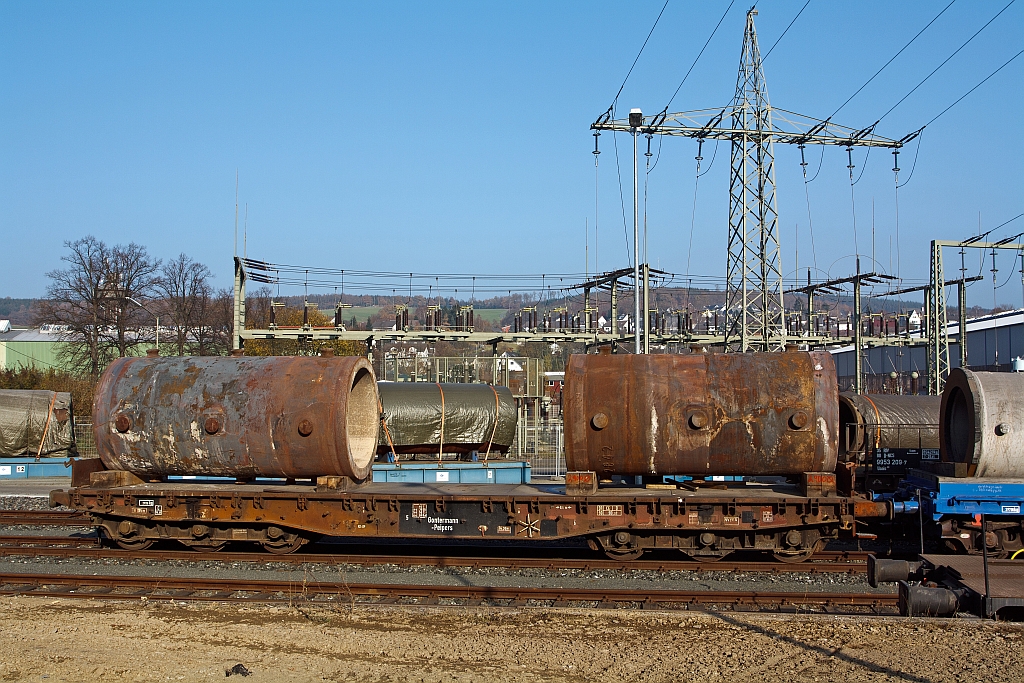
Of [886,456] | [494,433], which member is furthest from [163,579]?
[886,456]

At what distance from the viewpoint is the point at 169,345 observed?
61.3 metres

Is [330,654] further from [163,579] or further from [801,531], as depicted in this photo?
[801,531]

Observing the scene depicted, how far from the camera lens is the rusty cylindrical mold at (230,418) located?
40.0 feet

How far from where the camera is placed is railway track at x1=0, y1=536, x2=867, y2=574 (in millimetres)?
11906

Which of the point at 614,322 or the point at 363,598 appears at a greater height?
the point at 614,322

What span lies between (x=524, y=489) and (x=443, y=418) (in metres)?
9.22

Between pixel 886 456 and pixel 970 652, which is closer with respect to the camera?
pixel 970 652

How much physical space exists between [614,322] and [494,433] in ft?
55.9

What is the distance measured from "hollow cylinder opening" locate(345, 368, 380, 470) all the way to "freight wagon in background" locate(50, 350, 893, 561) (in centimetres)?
122

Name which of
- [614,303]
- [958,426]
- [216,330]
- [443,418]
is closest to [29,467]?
[443,418]

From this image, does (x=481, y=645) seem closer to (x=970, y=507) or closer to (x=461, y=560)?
(x=461, y=560)

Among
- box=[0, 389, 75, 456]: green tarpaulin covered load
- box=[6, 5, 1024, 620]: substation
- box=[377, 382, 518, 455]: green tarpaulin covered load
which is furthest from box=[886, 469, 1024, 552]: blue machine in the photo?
box=[0, 389, 75, 456]: green tarpaulin covered load

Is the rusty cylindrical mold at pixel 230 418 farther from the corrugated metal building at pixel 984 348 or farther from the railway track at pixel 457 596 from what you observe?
the corrugated metal building at pixel 984 348

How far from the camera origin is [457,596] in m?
10.4
